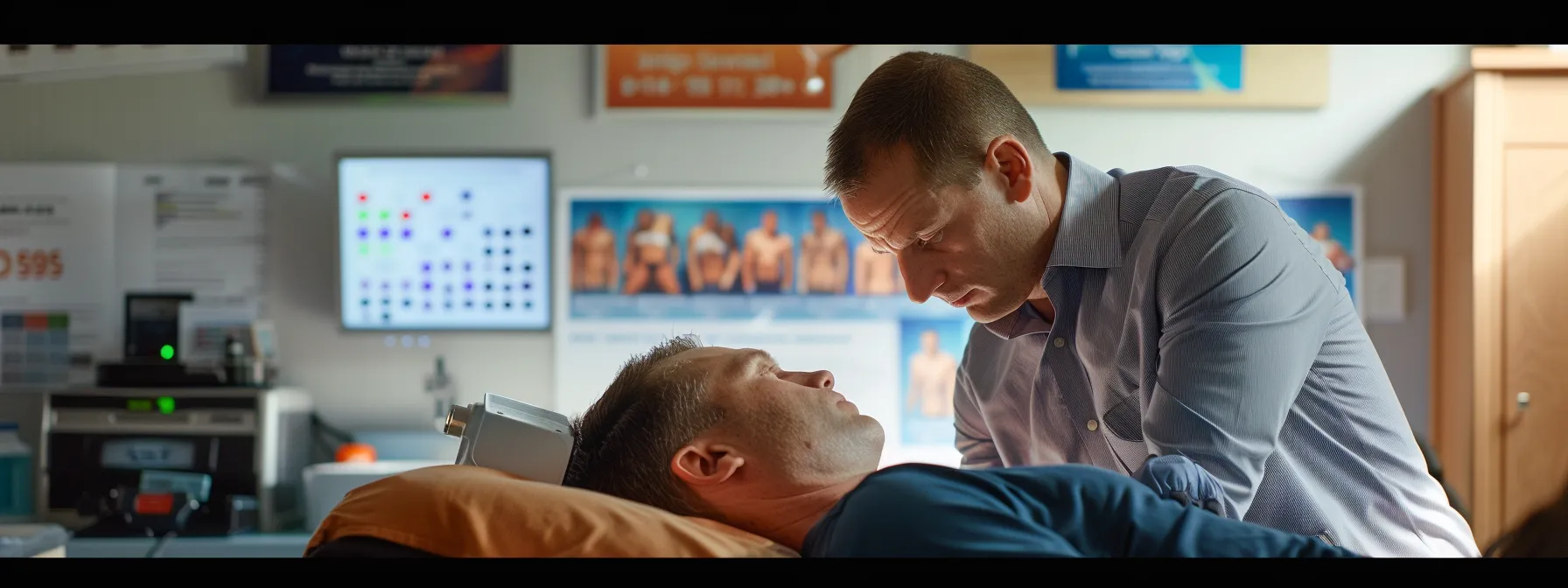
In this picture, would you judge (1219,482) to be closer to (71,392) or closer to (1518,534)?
(1518,534)

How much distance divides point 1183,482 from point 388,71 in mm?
3006

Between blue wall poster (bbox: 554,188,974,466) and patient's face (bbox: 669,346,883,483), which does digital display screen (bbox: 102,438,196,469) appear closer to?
blue wall poster (bbox: 554,188,974,466)

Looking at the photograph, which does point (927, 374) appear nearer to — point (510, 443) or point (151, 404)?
point (151, 404)

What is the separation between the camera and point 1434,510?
4.20 ft

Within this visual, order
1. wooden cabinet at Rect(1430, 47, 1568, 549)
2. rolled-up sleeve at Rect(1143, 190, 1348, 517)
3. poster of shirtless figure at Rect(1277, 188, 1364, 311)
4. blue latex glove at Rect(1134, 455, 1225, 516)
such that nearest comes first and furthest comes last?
blue latex glove at Rect(1134, 455, 1225, 516), rolled-up sleeve at Rect(1143, 190, 1348, 517), wooden cabinet at Rect(1430, 47, 1568, 549), poster of shirtless figure at Rect(1277, 188, 1364, 311)

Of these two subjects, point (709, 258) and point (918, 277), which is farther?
point (709, 258)

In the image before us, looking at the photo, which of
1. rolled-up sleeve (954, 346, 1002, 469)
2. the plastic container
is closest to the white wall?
the plastic container

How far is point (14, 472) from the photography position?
A: 134 inches

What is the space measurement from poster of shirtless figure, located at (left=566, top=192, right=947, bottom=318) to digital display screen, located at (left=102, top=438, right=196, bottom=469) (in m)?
1.13

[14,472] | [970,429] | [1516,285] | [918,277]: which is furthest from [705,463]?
[14,472]

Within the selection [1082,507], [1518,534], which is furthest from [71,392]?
[1518,534]

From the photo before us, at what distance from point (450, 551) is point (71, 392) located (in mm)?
Result: 2713

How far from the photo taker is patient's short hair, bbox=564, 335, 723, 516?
1197 millimetres

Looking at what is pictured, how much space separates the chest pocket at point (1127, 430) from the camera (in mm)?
1357
